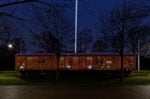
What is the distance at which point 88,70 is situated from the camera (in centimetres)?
5469

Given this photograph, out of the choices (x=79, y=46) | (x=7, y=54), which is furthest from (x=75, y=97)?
(x=7, y=54)

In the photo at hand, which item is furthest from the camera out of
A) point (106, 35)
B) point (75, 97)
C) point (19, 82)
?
point (106, 35)

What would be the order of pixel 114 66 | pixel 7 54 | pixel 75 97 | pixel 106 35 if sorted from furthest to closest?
pixel 7 54 < pixel 114 66 < pixel 106 35 < pixel 75 97

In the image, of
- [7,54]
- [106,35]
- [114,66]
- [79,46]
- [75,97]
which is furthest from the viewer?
[7,54]

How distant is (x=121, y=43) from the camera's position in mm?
42688

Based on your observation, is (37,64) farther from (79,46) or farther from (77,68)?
(79,46)

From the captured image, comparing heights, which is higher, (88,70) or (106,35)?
(106,35)

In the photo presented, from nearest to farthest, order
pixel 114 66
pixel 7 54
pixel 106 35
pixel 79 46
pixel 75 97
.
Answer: pixel 75 97 → pixel 106 35 → pixel 114 66 → pixel 79 46 → pixel 7 54

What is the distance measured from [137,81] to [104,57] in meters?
14.1

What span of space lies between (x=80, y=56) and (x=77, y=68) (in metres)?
1.55

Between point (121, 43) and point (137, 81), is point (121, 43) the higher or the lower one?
the higher one

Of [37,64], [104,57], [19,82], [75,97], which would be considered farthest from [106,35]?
[75,97]

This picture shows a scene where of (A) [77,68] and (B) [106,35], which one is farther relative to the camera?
(A) [77,68]

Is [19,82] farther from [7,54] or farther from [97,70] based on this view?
[7,54]
